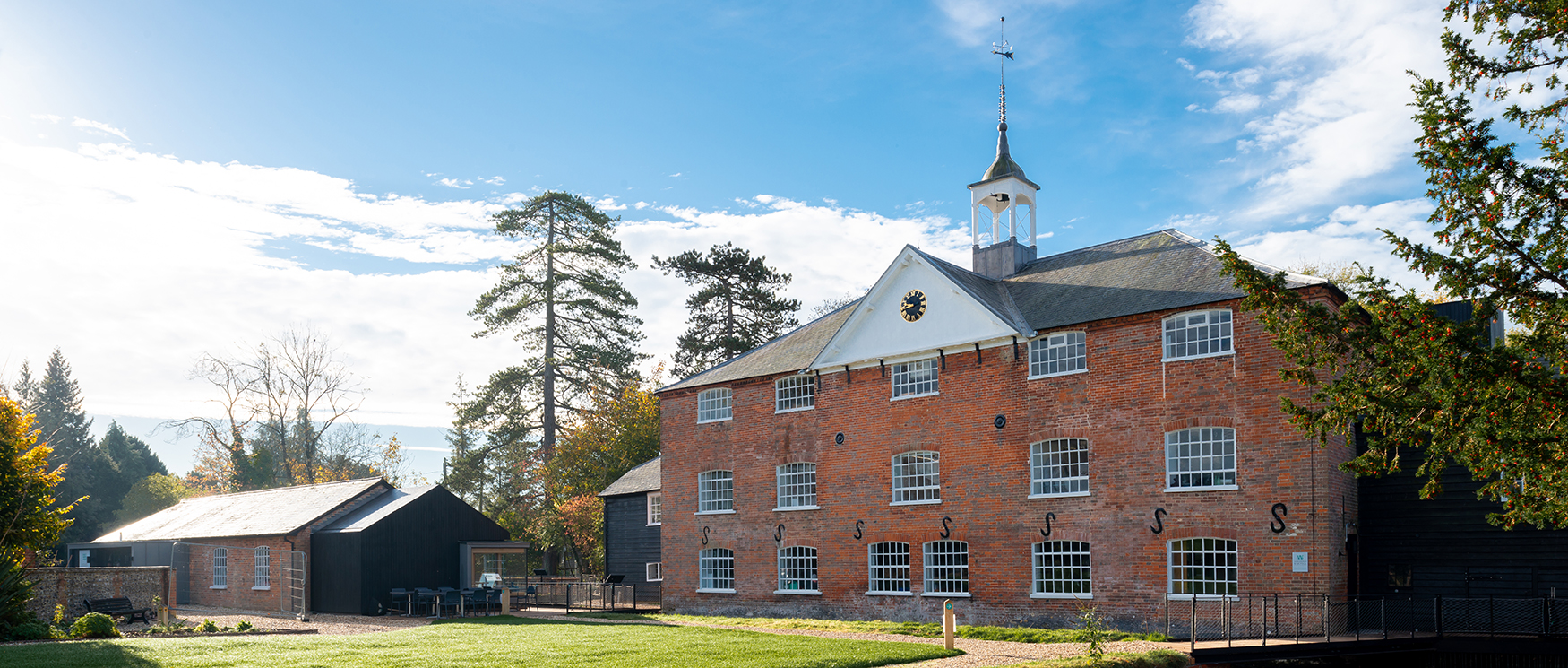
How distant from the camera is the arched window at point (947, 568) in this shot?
22.6 metres

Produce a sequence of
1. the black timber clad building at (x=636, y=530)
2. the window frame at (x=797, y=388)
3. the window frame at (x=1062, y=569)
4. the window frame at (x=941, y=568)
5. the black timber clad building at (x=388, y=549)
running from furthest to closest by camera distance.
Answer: the black timber clad building at (x=636, y=530)
the black timber clad building at (x=388, y=549)
the window frame at (x=797, y=388)
the window frame at (x=941, y=568)
the window frame at (x=1062, y=569)

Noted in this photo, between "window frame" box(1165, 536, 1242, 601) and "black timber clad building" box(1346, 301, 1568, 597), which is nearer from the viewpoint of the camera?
"black timber clad building" box(1346, 301, 1568, 597)

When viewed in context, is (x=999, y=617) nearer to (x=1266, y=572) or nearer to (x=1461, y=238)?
(x=1266, y=572)

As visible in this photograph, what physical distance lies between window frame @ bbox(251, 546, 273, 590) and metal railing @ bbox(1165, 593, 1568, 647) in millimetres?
25511

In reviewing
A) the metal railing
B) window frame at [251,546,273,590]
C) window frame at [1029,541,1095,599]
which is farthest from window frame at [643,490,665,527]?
the metal railing

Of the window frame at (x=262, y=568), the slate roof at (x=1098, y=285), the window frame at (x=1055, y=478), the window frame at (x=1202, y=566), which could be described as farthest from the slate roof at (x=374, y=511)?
the window frame at (x=1202, y=566)

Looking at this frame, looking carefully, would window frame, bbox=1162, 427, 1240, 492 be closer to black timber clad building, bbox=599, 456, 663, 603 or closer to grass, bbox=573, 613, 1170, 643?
grass, bbox=573, 613, 1170, 643

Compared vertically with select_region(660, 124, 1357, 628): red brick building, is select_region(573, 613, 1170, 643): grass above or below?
below

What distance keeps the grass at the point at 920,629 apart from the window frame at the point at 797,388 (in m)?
5.07

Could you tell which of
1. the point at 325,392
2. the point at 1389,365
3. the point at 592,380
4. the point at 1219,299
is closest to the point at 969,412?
the point at 1219,299

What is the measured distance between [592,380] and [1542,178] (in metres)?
40.9

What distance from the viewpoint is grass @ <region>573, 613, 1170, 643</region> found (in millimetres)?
18828

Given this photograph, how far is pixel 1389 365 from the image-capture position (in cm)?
1170

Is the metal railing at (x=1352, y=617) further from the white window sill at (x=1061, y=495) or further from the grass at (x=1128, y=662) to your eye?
the white window sill at (x=1061, y=495)
